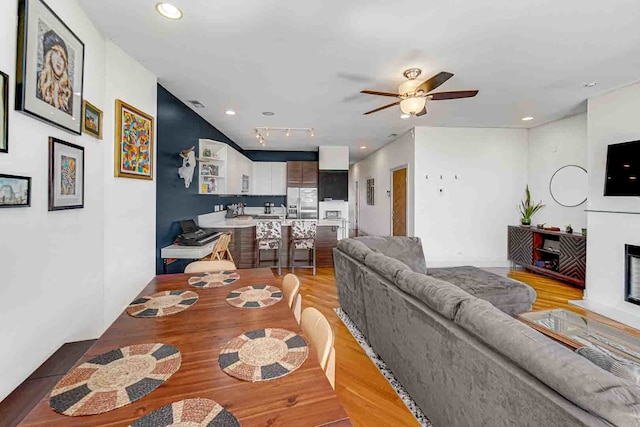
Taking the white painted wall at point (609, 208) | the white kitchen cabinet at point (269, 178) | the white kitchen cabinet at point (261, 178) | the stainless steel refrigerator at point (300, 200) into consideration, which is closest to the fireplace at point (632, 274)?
the white painted wall at point (609, 208)

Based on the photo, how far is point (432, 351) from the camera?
1403 mm

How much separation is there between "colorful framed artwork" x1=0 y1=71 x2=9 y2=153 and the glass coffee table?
11.0 feet

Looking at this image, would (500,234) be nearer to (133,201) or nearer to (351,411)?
(351,411)

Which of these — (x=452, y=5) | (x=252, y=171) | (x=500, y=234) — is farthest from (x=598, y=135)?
(x=252, y=171)

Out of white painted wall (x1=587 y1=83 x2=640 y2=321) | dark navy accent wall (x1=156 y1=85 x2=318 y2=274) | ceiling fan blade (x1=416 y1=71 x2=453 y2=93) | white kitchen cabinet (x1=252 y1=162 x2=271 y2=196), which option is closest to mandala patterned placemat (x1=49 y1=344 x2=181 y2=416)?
dark navy accent wall (x1=156 y1=85 x2=318 y2=274)

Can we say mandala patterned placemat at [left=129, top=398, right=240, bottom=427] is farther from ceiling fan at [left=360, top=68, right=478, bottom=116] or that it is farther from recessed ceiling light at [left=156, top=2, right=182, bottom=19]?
ceiling fan at [left=360, top=68, right=478, bottom=116]

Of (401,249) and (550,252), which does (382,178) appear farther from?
(401,249)

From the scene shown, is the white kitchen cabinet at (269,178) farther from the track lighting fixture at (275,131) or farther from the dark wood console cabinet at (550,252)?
the dark wood console cabinet at (550,252)

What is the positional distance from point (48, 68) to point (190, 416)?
1.98m

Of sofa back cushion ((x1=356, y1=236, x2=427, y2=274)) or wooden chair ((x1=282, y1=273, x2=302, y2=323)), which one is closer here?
wooden chair ((x1=282, y1=273, x2=302, y2=323))

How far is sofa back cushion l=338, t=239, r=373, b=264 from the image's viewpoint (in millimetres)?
2458

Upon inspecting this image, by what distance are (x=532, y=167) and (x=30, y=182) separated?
21.7 feet

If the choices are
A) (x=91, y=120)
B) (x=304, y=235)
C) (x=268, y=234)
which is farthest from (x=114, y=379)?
(x=304, y=235)

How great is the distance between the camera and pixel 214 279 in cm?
192
